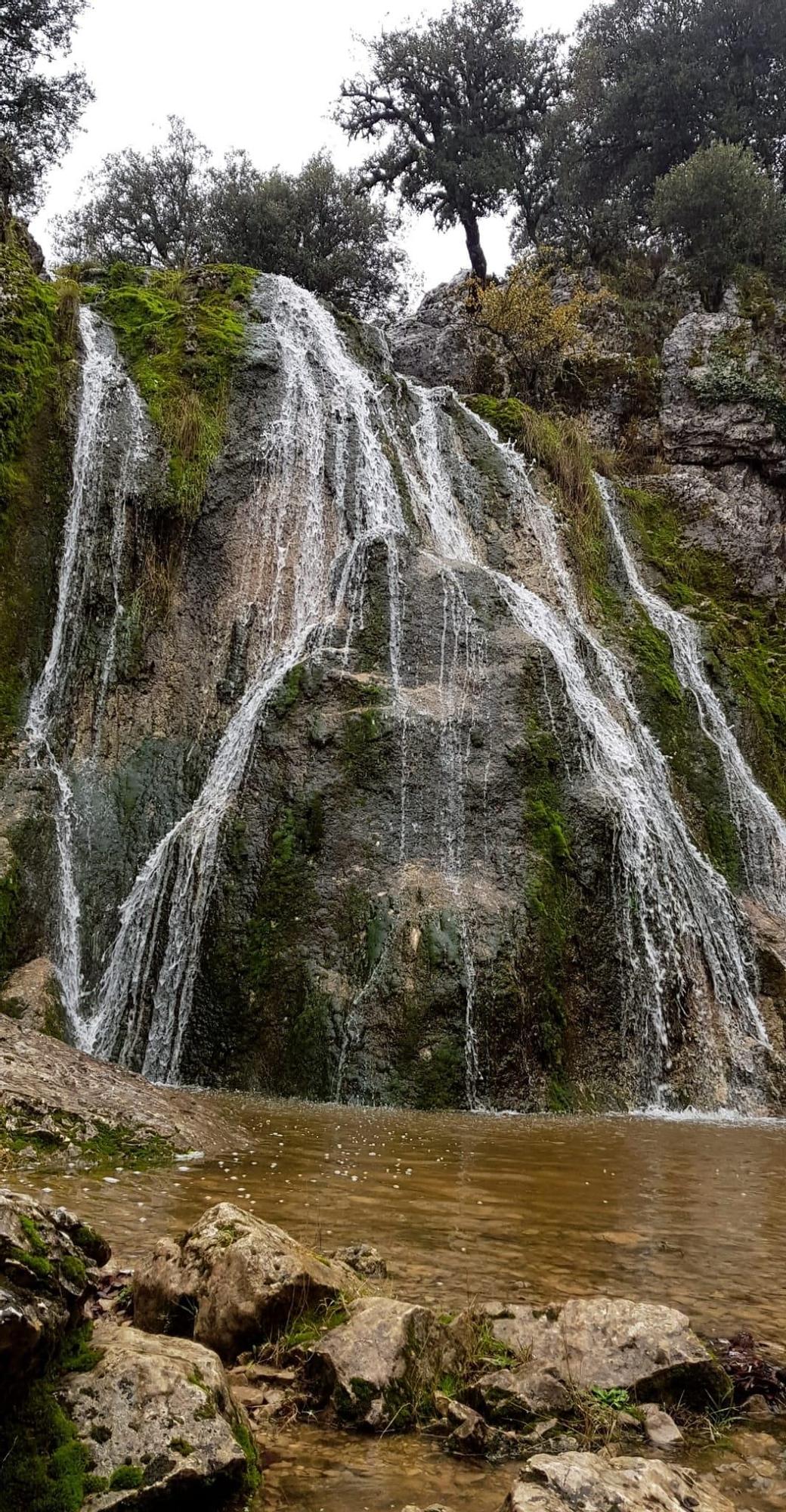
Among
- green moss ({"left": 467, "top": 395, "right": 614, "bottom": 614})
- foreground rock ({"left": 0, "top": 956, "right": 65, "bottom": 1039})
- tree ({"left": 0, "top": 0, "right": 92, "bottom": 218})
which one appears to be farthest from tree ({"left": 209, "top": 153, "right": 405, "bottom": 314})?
foreground rock ({"left": 0, "top": 956, "right": 65, "bottom": 1039})

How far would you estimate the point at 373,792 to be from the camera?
1134 cm

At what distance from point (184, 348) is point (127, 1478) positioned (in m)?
17.0

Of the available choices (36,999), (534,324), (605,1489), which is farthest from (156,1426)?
(534,324)

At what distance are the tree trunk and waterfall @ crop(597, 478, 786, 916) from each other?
17354 millimetres

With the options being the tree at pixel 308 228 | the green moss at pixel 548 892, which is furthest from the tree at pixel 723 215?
the green moss at pixel 548 892

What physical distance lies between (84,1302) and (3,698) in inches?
423

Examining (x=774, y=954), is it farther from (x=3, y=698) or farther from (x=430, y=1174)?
(x=3, y=698)

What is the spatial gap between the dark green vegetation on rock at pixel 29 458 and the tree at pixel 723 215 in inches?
724

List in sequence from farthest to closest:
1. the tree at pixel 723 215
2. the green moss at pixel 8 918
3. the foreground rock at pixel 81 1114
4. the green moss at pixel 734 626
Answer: the tree at pixel 723 215, the green moss at pixel 734 626, the green moss at pixel 8 918, the foreground rock at pixel 81 1114

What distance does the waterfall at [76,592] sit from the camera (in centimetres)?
1096

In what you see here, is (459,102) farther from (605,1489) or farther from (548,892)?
(605,1489)

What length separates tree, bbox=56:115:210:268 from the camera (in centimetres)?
3244

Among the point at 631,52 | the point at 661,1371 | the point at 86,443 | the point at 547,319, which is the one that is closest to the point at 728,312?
the point at 547,319

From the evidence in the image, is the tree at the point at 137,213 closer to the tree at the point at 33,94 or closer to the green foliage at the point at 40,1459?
the tree at the point at 33,94
